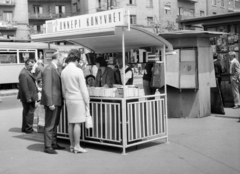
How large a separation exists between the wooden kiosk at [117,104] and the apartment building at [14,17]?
47623 millimetres

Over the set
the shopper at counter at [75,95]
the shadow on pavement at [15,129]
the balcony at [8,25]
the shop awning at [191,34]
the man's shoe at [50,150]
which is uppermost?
the balcony at [8,25]

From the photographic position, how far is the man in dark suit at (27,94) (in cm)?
942

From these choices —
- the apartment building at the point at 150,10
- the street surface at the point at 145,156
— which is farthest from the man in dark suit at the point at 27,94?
the apartment building at the point at 150,10

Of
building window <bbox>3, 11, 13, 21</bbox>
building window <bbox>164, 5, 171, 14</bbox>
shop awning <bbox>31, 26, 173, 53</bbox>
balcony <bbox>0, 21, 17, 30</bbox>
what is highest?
building window <bbox>164, 5, 171, 14</bbox>

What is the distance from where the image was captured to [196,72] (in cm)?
1095

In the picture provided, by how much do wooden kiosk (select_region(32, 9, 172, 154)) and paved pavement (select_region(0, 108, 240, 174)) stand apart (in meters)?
0.30

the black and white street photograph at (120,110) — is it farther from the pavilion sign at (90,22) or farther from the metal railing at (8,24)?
the metal railing at (8,24)

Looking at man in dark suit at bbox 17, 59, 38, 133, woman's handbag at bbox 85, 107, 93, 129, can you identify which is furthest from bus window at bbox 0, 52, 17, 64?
woman's handbag at bbox 85, 107, 93, 129

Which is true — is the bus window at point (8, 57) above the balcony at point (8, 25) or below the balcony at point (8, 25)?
below

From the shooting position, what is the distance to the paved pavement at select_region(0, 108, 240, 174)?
19.8 feet

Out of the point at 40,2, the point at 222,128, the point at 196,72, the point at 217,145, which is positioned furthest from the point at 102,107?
the point at 40,2

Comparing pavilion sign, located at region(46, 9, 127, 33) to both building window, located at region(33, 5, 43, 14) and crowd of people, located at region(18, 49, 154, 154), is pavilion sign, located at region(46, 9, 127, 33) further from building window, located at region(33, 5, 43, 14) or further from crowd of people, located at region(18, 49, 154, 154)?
building window, located at region(33, 5, 43, 14)

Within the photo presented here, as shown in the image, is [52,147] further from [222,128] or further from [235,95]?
[235,95]

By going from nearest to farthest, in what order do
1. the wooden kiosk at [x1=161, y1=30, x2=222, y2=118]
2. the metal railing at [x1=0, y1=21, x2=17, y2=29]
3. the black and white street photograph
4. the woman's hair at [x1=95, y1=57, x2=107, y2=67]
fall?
the black and white street photograph, the woman's hair at [x1=95, y1=57, x2=107, y2=67], the wooden kiosk at [x1=161, y1=30, x2=222, y2=118], the metal railing at [x1=0, y1=21, x2=17, y2=29]
